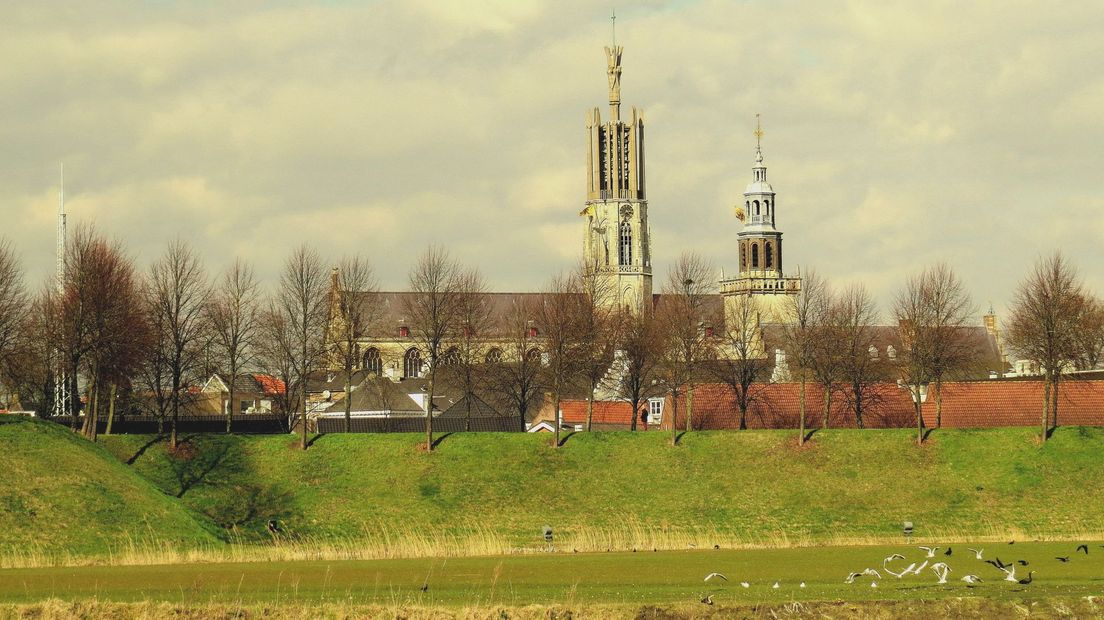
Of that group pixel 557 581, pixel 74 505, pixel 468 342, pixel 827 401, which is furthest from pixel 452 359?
pixel 557 581

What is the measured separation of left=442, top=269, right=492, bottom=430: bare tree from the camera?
7919 centimetres

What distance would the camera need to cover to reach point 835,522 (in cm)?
5494

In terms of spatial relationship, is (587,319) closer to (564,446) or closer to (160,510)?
(564,446)

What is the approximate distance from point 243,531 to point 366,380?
6280 centimetres

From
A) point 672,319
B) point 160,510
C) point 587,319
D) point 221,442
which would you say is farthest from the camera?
point 587,319

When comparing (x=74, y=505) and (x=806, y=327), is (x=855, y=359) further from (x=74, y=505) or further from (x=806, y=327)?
(x=74, y=505)

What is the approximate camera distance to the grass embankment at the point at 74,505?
4369 centimetres

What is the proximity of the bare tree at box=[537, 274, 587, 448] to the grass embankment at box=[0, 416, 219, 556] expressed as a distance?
21.3 meters

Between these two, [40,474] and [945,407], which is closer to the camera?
[40,474]

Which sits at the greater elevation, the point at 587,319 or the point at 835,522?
the point at 587,319

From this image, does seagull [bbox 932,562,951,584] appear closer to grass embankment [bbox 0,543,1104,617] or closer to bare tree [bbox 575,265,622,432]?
grass embankment [bbox 0,543,1104,617]

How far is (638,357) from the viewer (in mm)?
82812

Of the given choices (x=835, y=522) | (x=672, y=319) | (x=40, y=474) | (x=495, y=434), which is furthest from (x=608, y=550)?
(x=672, y=319)

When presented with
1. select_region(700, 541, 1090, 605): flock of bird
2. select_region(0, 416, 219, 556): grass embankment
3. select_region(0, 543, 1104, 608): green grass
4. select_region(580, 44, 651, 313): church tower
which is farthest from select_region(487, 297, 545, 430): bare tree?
select_region(580, 44, 651, 313): church tower
